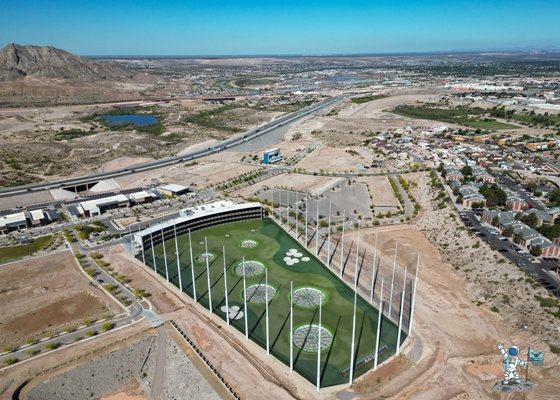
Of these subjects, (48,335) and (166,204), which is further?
(166,204)

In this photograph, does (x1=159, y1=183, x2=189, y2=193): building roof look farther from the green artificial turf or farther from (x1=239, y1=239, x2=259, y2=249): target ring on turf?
(x1=239, y1=239, x2=259, y2=249): target ring on turf

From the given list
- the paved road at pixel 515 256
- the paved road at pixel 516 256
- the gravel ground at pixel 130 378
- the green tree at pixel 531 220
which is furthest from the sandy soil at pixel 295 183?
the gravel ground at pixel 130 378

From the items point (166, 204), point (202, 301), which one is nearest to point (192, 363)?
point (202, 301)

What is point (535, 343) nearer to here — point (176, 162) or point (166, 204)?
point (166, 204)

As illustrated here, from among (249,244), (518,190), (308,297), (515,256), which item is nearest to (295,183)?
(249,244)

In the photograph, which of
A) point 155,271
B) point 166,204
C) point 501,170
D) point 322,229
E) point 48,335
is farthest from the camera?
point 501,170

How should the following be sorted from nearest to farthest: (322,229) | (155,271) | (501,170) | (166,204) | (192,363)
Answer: (192,363)
(155,271)
(322,229)
(166,204)
(501,170)

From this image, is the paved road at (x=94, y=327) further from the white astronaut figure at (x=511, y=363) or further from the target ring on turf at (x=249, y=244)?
the white astronaut figure at (x=511, y=363)

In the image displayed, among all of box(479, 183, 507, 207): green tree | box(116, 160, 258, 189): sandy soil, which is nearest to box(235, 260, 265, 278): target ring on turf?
box(116, 160, 258, 189): sandy soil
